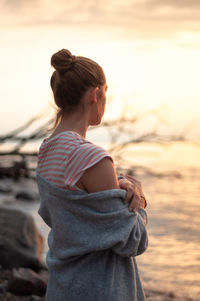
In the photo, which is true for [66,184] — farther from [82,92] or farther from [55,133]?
[82,92]

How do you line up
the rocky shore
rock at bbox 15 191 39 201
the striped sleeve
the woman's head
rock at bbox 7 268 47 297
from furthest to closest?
rock at bbox 15 191 39 201, the rocky shore, rock at bbox 7 268 47 297, the woman's head, the striped sleeve

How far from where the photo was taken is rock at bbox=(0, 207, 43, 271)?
4824 mm

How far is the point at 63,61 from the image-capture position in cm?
193

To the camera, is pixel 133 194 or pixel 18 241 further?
pixel 18 241

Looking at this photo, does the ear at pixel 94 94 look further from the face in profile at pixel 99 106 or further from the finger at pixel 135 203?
the finger at pixel 135 203

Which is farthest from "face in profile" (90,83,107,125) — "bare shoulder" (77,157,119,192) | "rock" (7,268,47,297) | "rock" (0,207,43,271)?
"rock" (0,207,43,271)

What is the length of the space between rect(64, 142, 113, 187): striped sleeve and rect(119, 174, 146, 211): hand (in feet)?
0.60

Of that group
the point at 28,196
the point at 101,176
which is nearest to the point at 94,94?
the point at 101,176

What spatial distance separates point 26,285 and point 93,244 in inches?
101

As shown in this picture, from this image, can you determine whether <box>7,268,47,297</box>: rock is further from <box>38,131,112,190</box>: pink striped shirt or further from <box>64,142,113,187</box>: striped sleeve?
<box>64,142,113,187</box>: striped sleeve

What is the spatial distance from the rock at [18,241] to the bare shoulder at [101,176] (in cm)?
325

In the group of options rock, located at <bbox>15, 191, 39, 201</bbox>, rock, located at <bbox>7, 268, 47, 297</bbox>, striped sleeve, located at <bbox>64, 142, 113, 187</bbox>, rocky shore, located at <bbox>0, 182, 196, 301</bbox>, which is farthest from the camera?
rock, located at <bbox>15, 191, 39, 201</bbox>

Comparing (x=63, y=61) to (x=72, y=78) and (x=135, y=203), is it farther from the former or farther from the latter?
(x=135, y=203)

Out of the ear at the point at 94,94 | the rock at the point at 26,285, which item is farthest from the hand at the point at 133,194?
the rock at the point at 26,285
